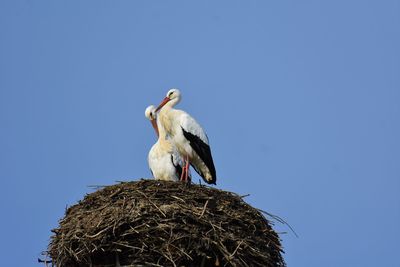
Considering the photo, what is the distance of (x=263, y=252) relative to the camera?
10.2 m

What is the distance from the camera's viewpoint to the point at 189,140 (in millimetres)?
12680

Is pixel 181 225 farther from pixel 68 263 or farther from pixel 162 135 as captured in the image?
pixel 162 135

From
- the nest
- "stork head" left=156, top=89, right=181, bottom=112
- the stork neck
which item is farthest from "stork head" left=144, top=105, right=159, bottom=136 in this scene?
the nest

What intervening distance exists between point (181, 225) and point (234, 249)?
596mm

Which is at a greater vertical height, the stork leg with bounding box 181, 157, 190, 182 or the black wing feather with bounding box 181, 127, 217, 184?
the black wing feather with bounding box 181, 127, 217, 184

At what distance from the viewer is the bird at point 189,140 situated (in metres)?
12.6

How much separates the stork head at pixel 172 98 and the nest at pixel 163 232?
9.45ft

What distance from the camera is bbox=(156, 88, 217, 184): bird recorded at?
12.6 metres

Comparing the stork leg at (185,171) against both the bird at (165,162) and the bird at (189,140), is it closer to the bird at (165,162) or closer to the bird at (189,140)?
the bird at (189,140)

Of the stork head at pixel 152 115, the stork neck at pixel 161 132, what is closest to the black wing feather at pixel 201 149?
the stork neck at pixel 161 132

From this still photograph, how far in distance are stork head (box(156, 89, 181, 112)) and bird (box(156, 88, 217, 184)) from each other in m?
0.25

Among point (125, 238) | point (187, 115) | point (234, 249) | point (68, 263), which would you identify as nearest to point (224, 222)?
point (234, 249)

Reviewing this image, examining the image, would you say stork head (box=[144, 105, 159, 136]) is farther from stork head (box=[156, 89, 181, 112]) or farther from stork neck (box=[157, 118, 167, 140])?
stork neck (box=[157, 118, 167, 140])

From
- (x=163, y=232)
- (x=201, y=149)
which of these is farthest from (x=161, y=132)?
(x=163, y=232)
